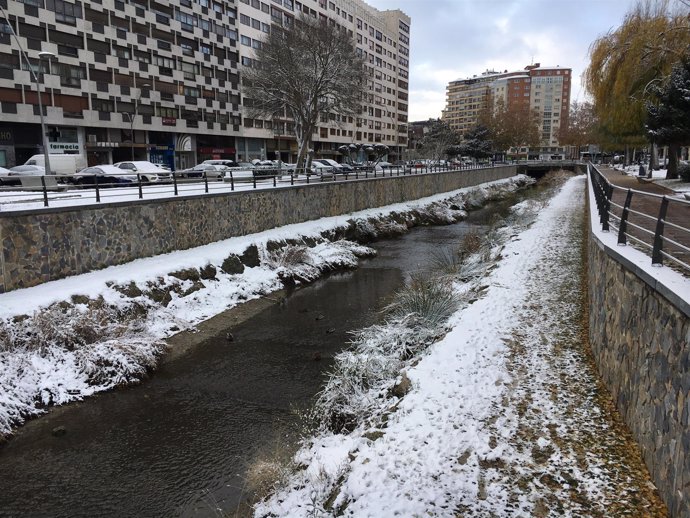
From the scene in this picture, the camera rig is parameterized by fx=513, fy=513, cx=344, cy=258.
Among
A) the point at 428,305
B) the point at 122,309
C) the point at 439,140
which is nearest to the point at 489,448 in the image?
the point at 428,305

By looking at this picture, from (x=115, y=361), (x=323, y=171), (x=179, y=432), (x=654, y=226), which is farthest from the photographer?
(x=323, y=171)

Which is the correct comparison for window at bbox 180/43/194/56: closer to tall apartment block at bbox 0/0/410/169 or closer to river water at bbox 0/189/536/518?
tall apartment block at bbox 0/0/410/169

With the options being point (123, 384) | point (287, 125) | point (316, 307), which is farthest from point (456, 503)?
point (287, 125)

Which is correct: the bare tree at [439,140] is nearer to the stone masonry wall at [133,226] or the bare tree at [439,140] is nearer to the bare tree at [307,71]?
the bare tree at [307,71]

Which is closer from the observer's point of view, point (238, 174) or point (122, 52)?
point (238, 174)

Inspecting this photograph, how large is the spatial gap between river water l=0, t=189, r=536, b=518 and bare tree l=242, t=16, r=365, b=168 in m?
22.7

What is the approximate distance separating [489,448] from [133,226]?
43.5 feet

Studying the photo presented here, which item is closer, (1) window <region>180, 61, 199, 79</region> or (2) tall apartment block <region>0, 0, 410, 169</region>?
(2) tall apartment block <region>0, 0, 410, 169</region>

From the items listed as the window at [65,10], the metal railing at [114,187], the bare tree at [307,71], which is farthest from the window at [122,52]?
the metal railing at [114,187]

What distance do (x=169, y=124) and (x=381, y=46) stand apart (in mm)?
54857

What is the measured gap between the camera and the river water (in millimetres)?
6773

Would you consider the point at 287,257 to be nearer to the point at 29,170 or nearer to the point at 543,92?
the point at 29,170

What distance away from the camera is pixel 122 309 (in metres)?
12.8

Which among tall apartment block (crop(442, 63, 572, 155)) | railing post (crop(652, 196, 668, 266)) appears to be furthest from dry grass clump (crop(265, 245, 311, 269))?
tall apartment block (crop(442, 63, 572, 155))
